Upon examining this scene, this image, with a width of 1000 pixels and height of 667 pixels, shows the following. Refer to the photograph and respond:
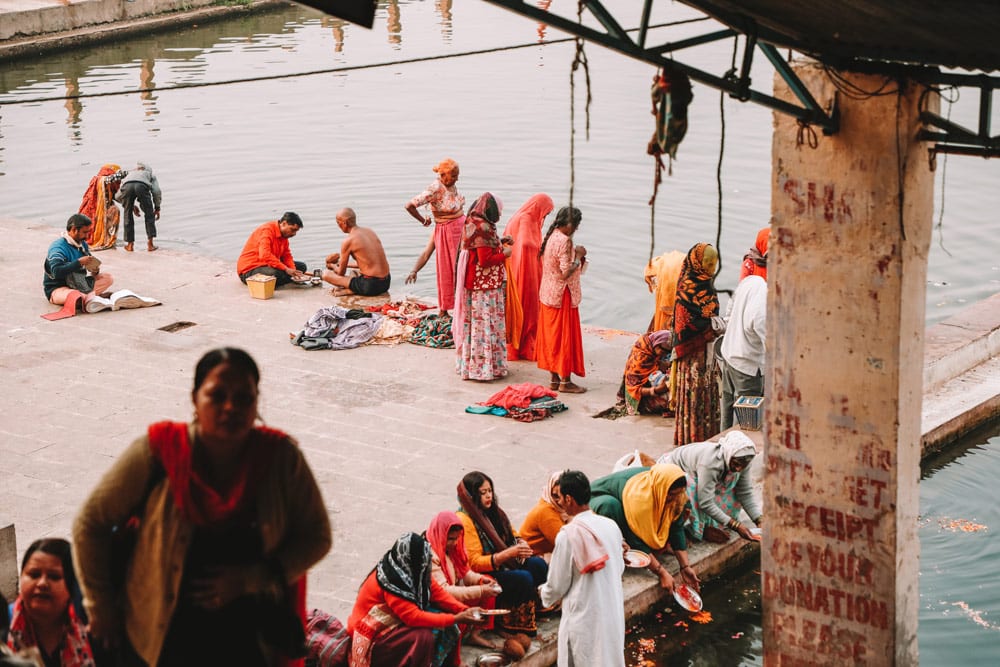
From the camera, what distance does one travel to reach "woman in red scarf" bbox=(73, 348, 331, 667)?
3.26m

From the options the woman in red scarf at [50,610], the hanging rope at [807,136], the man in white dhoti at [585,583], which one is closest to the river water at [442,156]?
the man in white dhoti at [585,583]

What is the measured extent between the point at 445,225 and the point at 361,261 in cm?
115

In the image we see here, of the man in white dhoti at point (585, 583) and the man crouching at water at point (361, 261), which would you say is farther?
the man crouching at water at point (361, 261)

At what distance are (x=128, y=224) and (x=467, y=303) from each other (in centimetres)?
524

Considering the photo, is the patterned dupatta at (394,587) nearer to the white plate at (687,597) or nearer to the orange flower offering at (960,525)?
the white plate at (687,597)

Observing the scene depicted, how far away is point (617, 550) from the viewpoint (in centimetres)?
620

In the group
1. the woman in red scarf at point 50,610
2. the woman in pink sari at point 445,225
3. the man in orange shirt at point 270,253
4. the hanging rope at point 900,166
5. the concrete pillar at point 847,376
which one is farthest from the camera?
the man in orange shirt at point 270,253

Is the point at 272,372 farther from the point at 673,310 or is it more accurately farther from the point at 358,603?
the point at 358,603

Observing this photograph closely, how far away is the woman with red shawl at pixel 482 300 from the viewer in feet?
34.4

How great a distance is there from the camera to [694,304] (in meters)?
9.18

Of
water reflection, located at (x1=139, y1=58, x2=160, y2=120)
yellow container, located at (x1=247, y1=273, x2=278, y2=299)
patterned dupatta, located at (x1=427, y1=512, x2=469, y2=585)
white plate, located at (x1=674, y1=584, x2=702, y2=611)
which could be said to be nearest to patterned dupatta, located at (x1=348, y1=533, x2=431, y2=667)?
patterned dupatta, located at (x1=427, y1=512, x2=469, y2=585)

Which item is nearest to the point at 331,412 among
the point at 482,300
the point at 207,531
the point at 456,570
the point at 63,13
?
the point at 482,300

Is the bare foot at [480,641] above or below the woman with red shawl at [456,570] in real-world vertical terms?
below

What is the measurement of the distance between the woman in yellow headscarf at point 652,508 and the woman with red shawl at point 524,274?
3.69 m
